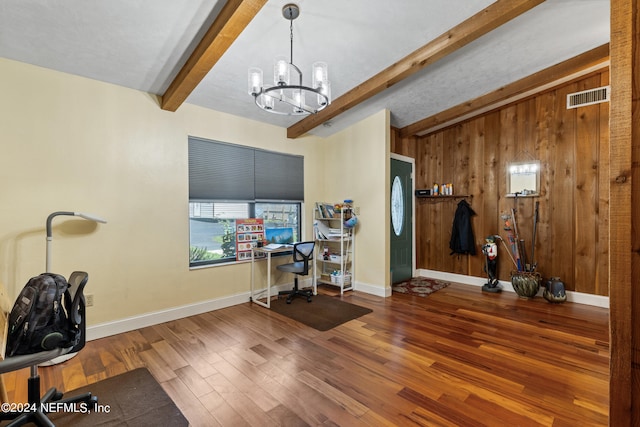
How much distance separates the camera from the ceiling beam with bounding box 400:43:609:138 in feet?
11.6

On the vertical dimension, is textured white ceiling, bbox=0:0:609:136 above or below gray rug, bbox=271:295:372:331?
above

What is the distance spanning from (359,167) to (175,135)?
107 inches

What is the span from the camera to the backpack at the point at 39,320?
5.10 ft

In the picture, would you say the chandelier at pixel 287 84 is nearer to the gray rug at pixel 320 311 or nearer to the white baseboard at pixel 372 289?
the gray rug at pixel 320 311

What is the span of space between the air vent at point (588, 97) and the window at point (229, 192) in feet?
13.5

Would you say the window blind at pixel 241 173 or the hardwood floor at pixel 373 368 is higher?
the window blind at pixel 241 173

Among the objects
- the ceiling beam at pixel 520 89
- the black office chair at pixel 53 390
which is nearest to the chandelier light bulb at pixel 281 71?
the black office chair at pixel 53 390

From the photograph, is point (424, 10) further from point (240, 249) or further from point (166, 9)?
point (240, 249)

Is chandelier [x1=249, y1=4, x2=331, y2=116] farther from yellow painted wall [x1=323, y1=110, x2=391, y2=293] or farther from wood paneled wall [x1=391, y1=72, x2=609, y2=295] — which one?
wood paneled wall [x1=391, y1=72, x2=609, y2=295]

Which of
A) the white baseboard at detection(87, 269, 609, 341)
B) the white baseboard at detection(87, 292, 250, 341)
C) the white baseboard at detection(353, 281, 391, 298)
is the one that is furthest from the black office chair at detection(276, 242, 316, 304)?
the white baseboard at detection(353, 281, 391, 298)

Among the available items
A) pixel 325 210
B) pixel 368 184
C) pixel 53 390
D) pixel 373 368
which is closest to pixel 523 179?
pixel 368 184

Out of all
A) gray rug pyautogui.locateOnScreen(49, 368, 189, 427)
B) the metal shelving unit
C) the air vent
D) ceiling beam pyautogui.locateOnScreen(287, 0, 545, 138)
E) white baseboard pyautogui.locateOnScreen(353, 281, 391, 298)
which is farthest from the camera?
the metal shelving unit

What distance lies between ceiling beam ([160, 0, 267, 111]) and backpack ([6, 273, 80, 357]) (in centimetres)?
203

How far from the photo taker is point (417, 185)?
576 centimetres
